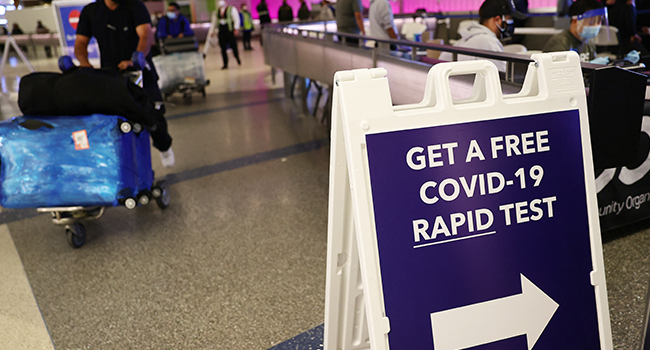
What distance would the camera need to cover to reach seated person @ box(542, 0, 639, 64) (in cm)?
294

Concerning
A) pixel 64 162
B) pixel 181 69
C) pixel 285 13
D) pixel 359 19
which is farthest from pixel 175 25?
pixel 64 162

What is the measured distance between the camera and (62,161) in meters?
2.64

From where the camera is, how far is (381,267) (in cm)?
117

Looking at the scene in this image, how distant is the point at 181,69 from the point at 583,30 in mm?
5665

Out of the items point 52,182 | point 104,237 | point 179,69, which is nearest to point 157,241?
point 104,237

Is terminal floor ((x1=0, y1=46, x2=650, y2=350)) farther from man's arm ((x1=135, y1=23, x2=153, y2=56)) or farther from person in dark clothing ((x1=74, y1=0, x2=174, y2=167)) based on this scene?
man's arm ((x1=135, y1=23, x2=153, y2=56))

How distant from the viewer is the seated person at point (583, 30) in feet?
9.65

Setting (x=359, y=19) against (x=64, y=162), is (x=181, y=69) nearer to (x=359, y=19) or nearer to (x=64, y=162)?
(x=359, y=19)

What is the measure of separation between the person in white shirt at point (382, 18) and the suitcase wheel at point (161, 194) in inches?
116

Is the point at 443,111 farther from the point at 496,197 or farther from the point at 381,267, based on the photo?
the point at 381,267

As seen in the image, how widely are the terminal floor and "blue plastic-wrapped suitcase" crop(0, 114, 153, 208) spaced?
1.15 ft

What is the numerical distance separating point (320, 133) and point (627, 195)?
125 inches

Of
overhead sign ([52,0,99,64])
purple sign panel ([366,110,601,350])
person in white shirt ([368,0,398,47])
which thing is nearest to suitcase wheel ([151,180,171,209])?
purple sign panel ([366,110,601,350])

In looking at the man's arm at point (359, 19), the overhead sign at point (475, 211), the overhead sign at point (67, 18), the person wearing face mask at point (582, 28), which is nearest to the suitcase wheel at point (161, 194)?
the overhead sign at point (475, 211)
